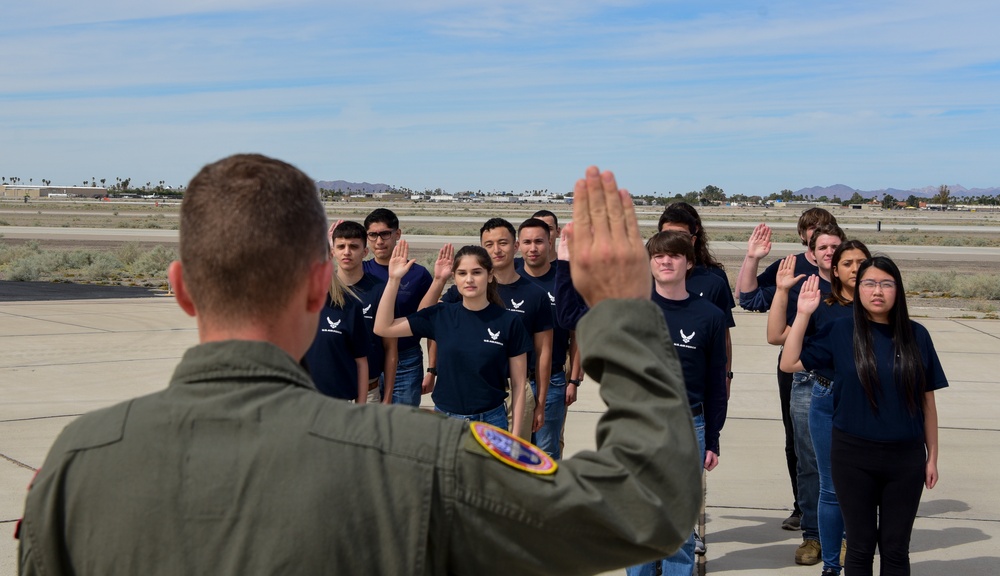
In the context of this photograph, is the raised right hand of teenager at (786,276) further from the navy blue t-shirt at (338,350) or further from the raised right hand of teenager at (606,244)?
the raised right hand of teenager at (606,244)

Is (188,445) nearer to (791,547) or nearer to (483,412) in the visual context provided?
(483,412)

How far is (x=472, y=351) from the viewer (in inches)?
221

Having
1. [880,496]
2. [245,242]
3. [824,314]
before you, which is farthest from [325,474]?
[824,314]

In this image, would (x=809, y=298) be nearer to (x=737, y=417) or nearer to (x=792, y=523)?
(x=792, y=523)

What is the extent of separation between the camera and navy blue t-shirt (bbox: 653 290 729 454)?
5.07 metres

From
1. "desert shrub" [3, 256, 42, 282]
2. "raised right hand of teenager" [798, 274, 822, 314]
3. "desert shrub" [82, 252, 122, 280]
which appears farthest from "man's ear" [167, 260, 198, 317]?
"desert shrub" [82, 252, 122, 280]

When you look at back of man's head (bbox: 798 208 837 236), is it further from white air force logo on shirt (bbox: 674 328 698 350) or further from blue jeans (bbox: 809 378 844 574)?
white air force logo on shirt (bbox: 674 328 698 350)

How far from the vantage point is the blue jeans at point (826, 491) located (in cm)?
523

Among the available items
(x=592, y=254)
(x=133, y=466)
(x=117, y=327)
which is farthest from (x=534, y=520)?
(x=117, y=327)

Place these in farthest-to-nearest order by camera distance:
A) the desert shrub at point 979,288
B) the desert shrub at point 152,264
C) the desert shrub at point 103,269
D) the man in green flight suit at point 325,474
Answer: the desert shrub at point 152,264
the desert shrub at point 103,269
the desert shrub at point 979,288
the man in green flight suit at point 325,474

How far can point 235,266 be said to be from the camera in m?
1.50

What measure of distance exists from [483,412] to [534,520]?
13.9ft

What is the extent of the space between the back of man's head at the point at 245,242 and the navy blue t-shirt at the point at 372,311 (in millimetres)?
4540

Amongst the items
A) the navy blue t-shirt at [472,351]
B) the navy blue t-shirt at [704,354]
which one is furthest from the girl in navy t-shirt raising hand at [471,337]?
the navy blue t-shirt at [704,354]
